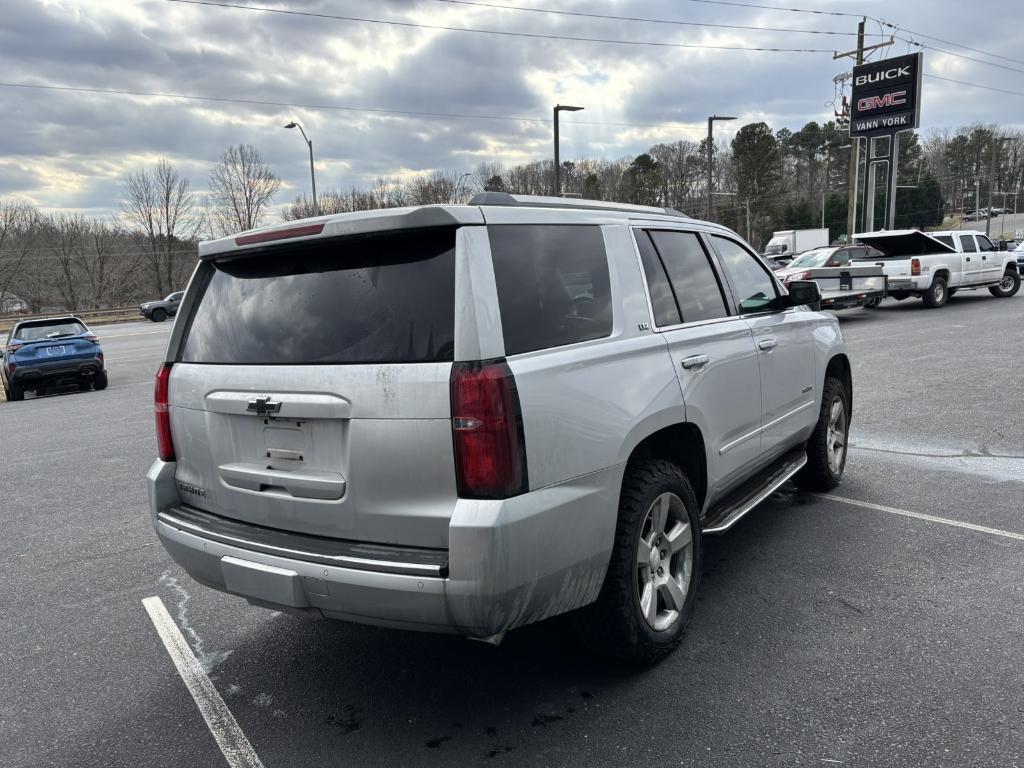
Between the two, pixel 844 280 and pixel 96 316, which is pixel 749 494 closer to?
pixel 844 280

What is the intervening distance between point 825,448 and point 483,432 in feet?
11.9

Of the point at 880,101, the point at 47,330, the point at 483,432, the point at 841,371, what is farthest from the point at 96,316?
the point at 483,432

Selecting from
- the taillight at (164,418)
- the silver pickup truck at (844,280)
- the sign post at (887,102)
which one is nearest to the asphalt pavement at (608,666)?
the taillight at (164,418)

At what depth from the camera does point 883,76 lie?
3238 centimetres

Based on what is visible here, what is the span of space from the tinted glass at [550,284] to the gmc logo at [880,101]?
35164 millimetres

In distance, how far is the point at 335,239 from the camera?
2725 mm

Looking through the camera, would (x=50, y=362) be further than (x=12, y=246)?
No

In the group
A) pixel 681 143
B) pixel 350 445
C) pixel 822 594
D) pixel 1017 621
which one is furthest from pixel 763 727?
pixel 681 143

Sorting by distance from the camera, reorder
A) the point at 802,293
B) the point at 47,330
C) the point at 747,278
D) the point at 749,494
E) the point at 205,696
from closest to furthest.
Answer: the point at 205,696, the point at 749,494, the point at 747,278, the point at 802,293, the point at 47,330

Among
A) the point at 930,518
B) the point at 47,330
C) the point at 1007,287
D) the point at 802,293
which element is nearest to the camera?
the point at 802,293

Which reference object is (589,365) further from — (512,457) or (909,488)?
(909,488)

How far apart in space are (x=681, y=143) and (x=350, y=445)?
86.0m

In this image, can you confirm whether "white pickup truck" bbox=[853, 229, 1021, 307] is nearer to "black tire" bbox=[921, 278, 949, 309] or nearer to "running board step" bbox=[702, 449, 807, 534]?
"black tire" bbox=[921, 278, 949, 309]

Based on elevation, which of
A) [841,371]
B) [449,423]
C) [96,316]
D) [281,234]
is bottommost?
[96,316]
